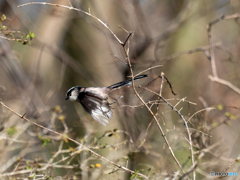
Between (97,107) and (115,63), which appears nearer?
(97,107)

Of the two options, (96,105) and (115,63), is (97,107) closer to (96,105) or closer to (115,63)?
(96,105)

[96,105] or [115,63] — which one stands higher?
[115,63]

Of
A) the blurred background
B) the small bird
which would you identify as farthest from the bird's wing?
Result: the blurred background

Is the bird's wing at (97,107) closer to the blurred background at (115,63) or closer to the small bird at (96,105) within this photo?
the small bird at (96,105)

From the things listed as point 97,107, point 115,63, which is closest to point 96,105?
point 97,107

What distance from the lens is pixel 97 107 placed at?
273 centimetres

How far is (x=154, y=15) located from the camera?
21.2 feet

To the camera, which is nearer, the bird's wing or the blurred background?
the bird's wing

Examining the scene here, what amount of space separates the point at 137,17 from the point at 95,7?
87cm

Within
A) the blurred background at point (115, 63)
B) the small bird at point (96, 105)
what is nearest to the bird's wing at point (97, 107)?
the small bird at point (96, 105)

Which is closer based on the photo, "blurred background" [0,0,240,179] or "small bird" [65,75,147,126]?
"small bird" [65,75,147,126]

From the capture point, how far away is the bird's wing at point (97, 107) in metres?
2.70

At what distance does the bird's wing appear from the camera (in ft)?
8.85

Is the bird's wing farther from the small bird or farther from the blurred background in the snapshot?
the blurred background
